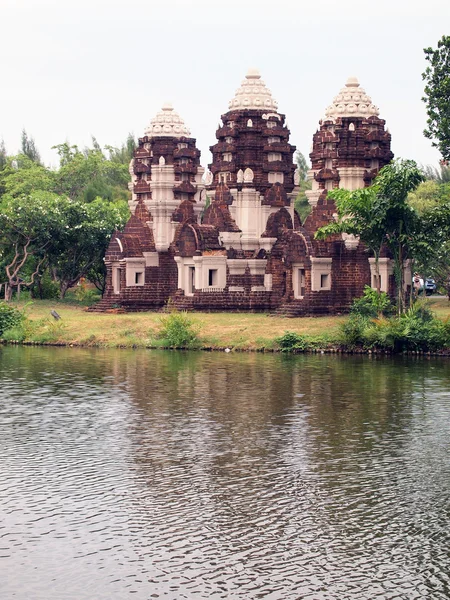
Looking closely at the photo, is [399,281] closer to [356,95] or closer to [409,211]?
[409,211]

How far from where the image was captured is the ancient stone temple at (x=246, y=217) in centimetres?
4962

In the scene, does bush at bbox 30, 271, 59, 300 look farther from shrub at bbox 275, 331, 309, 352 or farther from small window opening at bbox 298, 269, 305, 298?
shrub at bbox 275, 331, 309, 352

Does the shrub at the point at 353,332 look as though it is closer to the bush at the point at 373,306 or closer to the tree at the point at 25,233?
the bush at the point at 373,306

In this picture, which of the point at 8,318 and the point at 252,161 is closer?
the point at 8,318

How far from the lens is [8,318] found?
4725 cm

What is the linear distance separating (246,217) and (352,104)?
22.8 feet

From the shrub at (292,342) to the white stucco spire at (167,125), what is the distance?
16.8 m

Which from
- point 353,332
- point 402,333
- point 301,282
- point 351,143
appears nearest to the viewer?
point 402,333

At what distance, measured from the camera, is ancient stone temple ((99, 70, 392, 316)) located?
163 feet

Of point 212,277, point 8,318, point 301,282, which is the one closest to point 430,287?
point 301,282

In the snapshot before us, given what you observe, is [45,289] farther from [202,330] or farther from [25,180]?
[202,330]

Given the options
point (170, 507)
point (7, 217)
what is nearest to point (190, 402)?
point (170, 507)

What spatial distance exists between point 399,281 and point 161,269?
16.0 metres

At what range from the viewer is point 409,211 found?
42.6m
